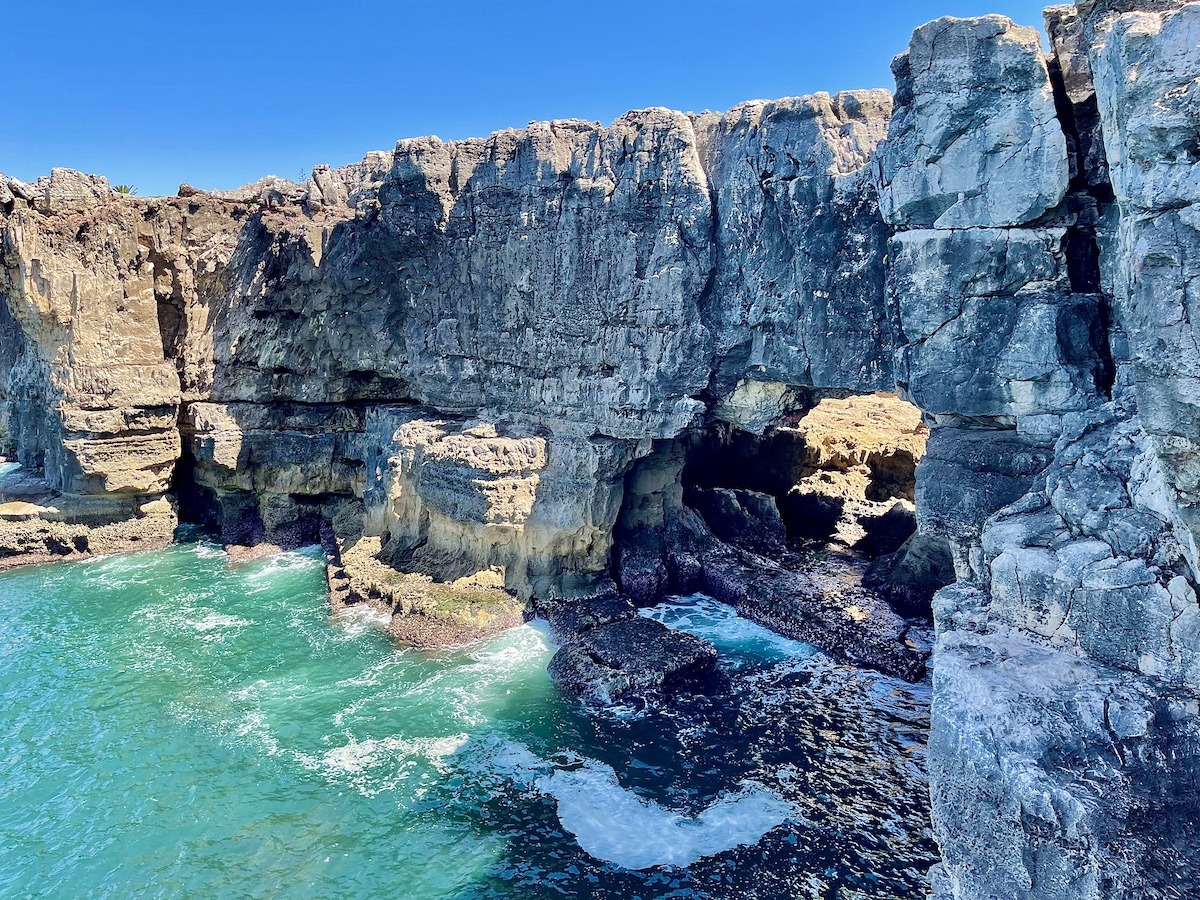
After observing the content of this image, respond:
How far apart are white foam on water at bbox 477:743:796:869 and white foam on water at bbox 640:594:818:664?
255 inches

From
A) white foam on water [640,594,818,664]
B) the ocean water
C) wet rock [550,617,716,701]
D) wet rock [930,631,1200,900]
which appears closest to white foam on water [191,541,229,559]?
the ocean water

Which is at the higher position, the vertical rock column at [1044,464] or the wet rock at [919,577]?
the vertical rock column at [1044,464]

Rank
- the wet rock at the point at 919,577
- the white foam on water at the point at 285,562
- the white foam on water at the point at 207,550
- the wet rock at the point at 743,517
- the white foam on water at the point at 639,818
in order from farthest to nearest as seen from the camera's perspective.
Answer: the white foam on water at the point at 207,550 → the wet rock at the point at 743,517 → the white foam on water at the point at 285,562 → the wet rock at the point at 919,577 → the white foam on water at the point at 639,818

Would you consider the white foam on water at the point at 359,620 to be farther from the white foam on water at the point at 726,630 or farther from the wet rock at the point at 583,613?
the white foam on water at the point at 726,630

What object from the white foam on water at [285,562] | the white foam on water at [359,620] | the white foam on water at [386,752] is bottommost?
the white foam on water at [386,752]

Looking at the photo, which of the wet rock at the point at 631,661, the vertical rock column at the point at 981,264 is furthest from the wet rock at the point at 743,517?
the vertical rock column at the point at 981,264

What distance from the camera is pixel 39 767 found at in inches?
739

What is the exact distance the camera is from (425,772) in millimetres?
18594

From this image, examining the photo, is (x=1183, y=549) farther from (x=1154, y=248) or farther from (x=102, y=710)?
(x=102, y=710)

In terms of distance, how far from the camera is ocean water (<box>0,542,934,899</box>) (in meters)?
15.4

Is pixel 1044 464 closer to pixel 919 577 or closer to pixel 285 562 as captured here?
pixel 919 577

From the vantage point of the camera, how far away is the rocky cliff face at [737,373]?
9.60 metres

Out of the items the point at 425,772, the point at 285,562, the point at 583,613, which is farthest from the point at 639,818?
the point at 285,562

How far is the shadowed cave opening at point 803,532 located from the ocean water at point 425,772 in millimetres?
1775
